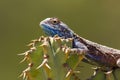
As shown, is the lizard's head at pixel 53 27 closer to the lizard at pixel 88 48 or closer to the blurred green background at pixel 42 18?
the lizard at pixel 88 48

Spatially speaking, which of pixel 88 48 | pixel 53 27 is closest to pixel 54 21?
pixel 53 27

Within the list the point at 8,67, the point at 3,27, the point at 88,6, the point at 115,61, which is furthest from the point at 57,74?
the point at 88,6

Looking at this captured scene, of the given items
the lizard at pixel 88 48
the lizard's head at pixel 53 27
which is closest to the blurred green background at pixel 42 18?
the lizard at pixel 88 48

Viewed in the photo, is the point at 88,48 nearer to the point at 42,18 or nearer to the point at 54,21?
the point at 54,21

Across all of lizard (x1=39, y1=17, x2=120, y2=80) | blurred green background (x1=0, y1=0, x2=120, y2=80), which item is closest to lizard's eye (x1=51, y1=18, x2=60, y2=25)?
lizard (x1=39, y1=17, x2=120, y2=80)

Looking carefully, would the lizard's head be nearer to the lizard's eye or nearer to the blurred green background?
the lizard's eye

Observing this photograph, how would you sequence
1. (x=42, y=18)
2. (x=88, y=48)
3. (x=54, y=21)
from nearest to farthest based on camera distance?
1. (x=54, y=21)
2. (x=88, y=48)
3. (x=42, y=18)
